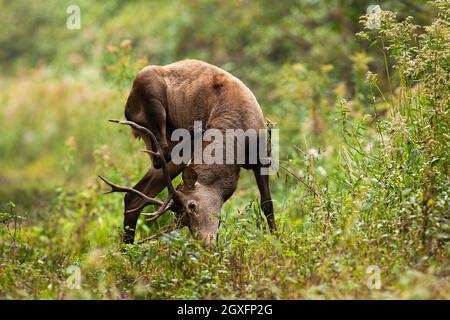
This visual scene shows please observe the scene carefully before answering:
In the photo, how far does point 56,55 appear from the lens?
22.2 meters

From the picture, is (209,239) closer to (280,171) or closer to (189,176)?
(189,176)

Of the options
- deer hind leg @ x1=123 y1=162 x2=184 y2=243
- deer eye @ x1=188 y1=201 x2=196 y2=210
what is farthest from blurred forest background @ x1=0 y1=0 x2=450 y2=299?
deer eye @ x1=188 y1=201 x2=196 y2=210

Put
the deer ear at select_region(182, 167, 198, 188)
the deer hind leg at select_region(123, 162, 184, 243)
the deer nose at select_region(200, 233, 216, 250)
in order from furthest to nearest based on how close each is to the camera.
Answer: the deer hind leg at select_region(123, 162, 184, 243)
the deer ear at select_region(182, 167, 198, 188)
the deer nose at select_region(200, 233, 216, 250)

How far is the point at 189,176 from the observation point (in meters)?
6.83

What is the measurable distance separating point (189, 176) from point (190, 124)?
82 centimetres

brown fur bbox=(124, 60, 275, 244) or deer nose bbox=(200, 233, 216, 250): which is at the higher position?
brown fur bbox=(124, 60, 275, 244)

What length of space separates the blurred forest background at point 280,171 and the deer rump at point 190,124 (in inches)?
10.9

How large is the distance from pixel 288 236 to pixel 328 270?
0.86 metres

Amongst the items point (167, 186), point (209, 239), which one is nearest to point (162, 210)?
point (167, 186)

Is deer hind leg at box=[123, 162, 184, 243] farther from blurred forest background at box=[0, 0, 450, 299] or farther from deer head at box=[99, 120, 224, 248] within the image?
deer head at box=[99, 120, 224, 248]

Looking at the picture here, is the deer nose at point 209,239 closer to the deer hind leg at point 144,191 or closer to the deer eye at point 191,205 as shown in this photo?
the deer eye at point 191,205

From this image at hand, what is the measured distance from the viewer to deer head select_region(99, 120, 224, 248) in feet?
22.1
